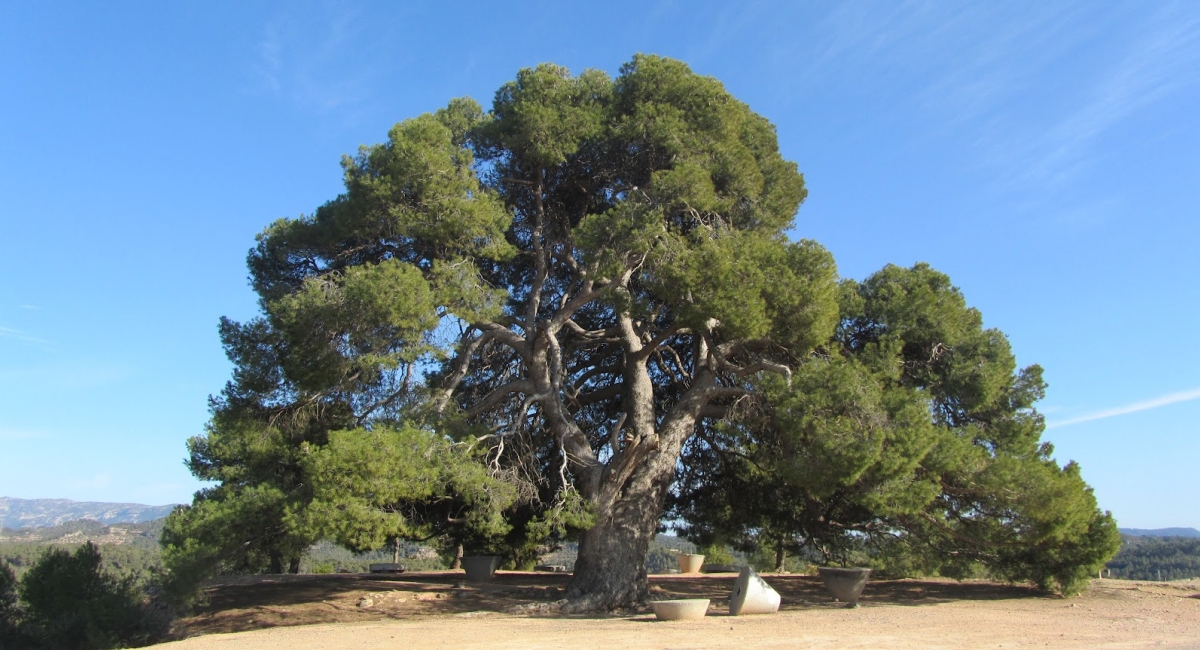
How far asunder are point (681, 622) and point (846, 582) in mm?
4325

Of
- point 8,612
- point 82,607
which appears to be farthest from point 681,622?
point 8,612

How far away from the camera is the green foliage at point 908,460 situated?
12.6 metres

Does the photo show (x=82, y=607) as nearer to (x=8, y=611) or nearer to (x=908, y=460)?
(x=8, y=611)

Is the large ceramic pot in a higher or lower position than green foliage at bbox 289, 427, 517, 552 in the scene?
lower

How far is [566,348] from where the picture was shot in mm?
16422

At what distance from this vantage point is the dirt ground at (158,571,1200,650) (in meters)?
8.78

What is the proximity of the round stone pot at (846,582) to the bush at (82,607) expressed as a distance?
11.3 metres

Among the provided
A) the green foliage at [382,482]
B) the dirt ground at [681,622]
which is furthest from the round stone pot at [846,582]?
the green foliage at [382,482]

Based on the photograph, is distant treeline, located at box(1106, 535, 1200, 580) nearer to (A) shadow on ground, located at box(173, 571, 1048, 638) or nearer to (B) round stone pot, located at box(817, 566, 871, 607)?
(A) shadow on ground, located at box(173, 571, 1048, 638)

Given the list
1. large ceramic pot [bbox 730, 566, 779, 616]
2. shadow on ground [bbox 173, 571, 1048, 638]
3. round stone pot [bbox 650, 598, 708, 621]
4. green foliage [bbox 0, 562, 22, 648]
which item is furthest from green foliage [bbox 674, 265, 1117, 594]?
green foliage [bbox 0, 562, 22, 648]

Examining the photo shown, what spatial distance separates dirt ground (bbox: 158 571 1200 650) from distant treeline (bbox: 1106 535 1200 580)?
2351 centimetres

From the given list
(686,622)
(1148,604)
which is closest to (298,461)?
(686,622)

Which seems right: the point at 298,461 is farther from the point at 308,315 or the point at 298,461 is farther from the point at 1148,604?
the point at 1148,604

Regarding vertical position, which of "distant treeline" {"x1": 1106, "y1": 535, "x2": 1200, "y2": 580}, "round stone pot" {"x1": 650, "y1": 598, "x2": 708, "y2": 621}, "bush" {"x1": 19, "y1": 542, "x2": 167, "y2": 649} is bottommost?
"distant treeline" {"x1": 1106, "y1": 535, "x2": 1200, "y2": 580}
